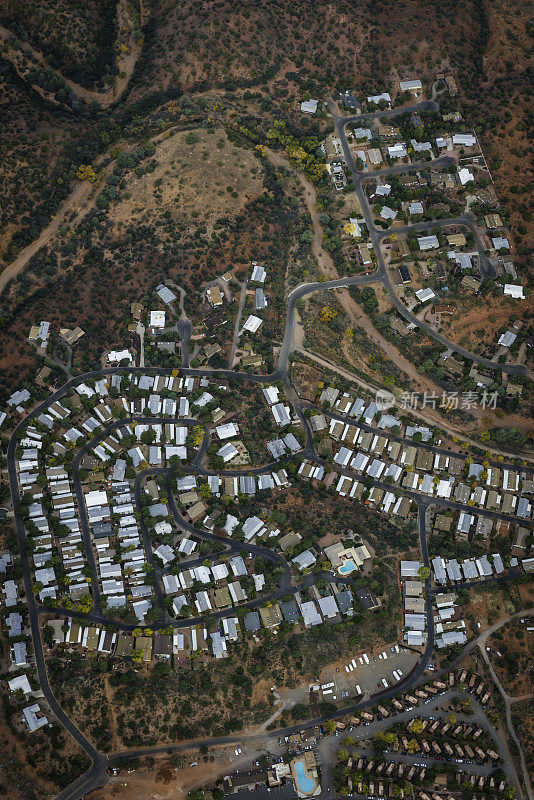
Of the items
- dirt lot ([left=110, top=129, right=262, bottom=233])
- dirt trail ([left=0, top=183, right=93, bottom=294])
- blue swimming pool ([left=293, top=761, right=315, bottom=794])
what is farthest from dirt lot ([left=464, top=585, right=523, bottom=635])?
dirt trail ([left=0, top=183, right=93, bottom=294])

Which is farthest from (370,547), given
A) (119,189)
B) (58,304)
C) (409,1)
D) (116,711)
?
(409,1)

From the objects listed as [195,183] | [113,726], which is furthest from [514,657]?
[195,183]

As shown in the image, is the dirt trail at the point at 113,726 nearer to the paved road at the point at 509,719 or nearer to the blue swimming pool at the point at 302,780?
the blue swimming pool at the point at 302,780

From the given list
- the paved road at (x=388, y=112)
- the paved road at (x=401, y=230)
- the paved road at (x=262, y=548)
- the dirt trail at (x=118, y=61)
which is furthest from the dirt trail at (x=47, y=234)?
the paved road at (x=388, y=112)

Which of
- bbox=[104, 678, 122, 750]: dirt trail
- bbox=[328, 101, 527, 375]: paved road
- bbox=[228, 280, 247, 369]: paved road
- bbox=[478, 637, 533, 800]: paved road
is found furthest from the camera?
bbox=[328, 101, 527, 375]: paved road

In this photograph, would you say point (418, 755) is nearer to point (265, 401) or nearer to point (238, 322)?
point (265, 401)

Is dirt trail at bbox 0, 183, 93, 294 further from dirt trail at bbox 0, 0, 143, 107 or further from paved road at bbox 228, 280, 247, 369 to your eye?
paved road at bbox 228, 280, 247, 369
